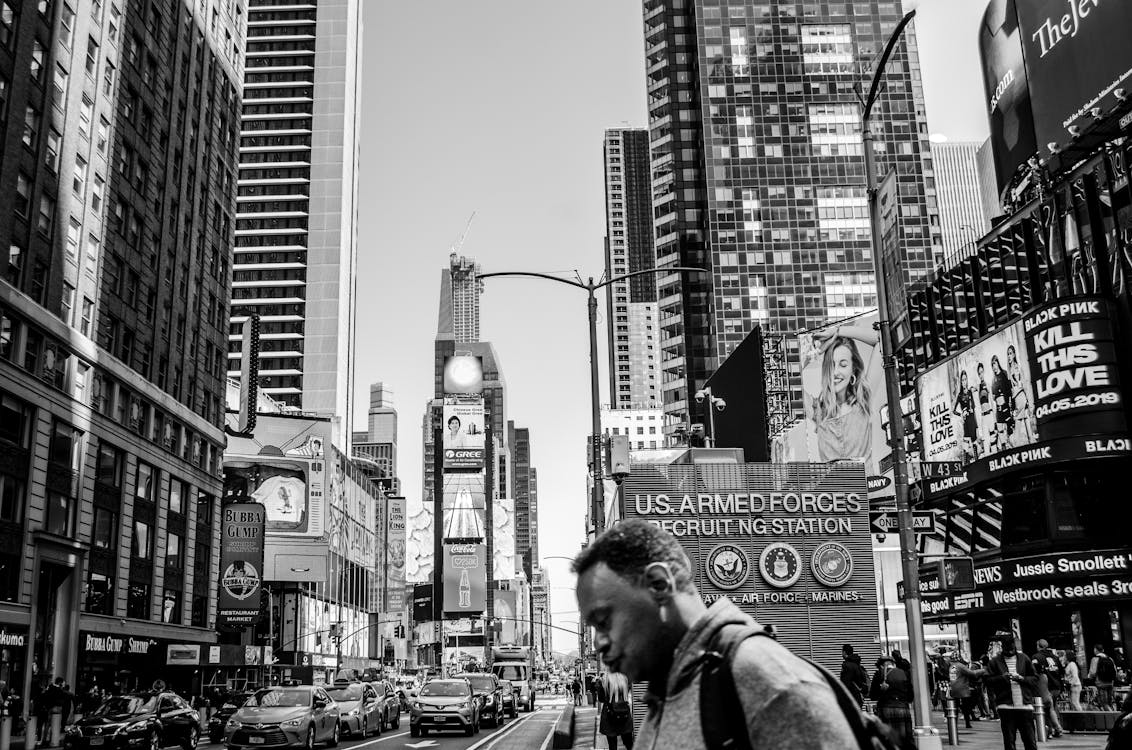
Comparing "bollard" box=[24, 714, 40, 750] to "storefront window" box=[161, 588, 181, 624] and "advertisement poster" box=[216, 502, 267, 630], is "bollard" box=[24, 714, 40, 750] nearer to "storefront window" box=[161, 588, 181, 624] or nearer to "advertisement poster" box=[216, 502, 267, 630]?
"storefront window" box=[161, 588, 181, 624]

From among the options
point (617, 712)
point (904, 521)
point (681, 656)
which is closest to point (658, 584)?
point (681, 656)

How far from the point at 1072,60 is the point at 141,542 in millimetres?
50529

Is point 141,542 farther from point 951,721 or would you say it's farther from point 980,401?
point 951,721

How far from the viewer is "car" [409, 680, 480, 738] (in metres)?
31.1

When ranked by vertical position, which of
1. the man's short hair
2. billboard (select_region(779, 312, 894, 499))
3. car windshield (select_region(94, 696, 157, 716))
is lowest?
car windshield (select_region(94, 696, 157, 716))

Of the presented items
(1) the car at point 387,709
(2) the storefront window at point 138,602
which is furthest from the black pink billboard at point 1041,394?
(2) the storefront window at point 138,602

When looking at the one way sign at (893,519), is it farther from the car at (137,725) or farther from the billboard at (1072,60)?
the billboard at (1072,60)

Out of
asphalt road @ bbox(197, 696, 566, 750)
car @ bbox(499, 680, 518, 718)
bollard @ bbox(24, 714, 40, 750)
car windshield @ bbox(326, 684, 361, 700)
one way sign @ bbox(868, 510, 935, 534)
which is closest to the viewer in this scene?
one way sign @ bbox(868, 510, 935, 534)

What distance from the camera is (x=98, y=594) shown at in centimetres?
5050

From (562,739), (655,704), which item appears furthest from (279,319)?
(655,704)

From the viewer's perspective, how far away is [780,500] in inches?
1033

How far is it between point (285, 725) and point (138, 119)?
4330cm

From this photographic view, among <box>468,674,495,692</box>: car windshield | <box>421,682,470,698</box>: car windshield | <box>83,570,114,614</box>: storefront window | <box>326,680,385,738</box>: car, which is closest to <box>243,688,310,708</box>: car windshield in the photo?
<box>326,680,385,738</box>: car

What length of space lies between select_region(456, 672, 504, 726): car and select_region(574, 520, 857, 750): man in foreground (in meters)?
34.3
